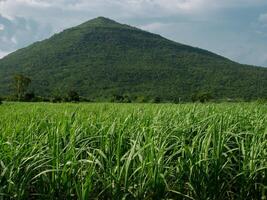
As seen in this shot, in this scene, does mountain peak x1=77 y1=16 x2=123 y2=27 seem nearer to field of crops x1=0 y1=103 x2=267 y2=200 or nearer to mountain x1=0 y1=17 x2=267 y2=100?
mountain x1=0 y1=17 x2=267 y2=100

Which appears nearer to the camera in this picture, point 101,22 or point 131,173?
point 131,173

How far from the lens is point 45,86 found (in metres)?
98.0

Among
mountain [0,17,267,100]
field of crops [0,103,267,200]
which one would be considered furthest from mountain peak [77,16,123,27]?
field of crops [0,103,267,200]

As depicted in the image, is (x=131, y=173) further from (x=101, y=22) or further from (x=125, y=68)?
(x=101, y=22)

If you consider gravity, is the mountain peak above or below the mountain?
above

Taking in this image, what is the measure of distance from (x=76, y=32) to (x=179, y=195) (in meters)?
157

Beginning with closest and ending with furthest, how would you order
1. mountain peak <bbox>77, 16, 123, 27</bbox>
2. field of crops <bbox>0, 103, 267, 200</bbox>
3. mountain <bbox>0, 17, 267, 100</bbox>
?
field of crops <bbox>0, 103, 267, 200</bbox>
mountain <bbox>0, 17, 267, 100</bbox>
mountain peak <bbox>77, 16, 123, 27</bbox>

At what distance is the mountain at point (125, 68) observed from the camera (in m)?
96.6

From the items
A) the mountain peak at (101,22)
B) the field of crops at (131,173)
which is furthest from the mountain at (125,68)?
the field of crops at (131,173)

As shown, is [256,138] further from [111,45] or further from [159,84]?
[111,45]

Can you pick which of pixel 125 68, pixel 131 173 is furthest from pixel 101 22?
pixel 131 173

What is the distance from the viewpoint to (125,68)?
119688 mm

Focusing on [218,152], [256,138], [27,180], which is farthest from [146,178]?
[256,138]

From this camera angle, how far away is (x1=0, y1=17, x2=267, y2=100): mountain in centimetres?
9662
